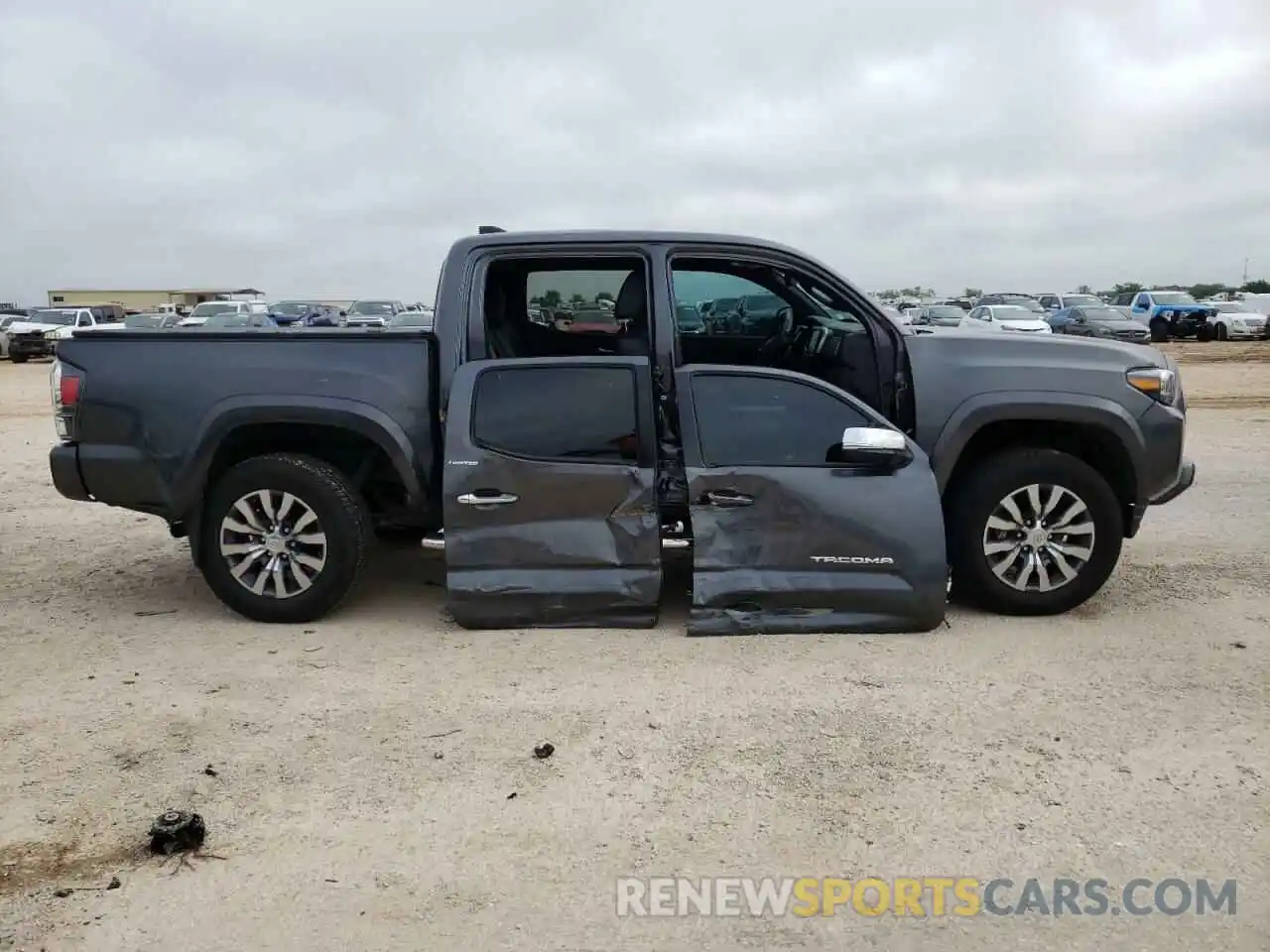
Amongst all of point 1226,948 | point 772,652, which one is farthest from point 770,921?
point 772,652

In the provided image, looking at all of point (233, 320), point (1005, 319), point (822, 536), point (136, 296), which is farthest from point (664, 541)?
point (136, 296)

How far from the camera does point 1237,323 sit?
33125 millimetres

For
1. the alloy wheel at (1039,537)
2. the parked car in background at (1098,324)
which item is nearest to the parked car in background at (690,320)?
the alloy wheel at (1039,537)

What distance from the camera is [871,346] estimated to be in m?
5.41

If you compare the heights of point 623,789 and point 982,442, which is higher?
point 982,442

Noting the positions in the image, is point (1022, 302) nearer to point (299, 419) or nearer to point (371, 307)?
point (371, 307)

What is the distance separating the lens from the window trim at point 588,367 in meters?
5.00

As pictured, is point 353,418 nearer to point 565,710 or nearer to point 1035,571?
point 565,710

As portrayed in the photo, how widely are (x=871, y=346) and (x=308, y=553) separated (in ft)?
10.3

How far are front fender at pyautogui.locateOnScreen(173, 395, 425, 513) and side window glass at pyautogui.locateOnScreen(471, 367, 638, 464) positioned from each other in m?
0.45

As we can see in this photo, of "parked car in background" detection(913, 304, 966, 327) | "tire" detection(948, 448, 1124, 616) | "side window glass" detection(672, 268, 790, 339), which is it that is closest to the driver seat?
"side window glass" detection(672, 268, 790, 339)

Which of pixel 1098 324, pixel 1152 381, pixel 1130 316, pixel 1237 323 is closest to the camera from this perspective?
pixel 1152 381

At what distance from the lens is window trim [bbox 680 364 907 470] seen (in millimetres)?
4957

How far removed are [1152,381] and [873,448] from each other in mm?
1691
